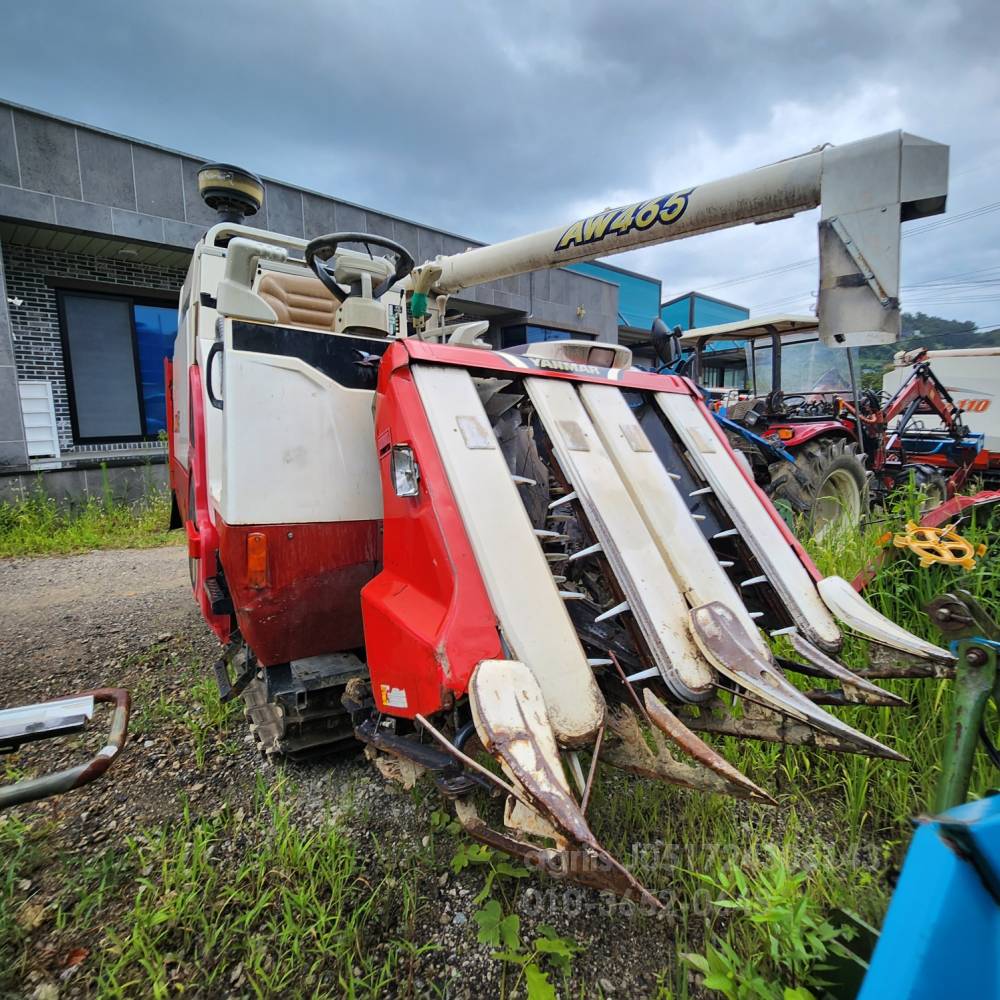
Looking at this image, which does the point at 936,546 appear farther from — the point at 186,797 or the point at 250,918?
the point at 186,797

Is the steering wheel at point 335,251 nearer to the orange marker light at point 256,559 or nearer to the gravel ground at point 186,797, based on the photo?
the orange marker light at point 256,559

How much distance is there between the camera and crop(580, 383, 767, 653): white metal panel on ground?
5.95 feet

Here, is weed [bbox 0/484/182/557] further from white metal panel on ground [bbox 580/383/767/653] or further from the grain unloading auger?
white metal panel on ground [bbox 580/383/767/653]

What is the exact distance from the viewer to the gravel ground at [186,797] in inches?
59.2

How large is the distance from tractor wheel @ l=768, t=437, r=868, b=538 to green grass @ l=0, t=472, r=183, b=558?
21.8 ft

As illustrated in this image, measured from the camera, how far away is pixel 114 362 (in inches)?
343

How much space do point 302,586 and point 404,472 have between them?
66 cm

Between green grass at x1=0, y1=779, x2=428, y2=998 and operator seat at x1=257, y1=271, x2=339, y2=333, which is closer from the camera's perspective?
green grass at x1=0, y1=779, x2=428, y2=998

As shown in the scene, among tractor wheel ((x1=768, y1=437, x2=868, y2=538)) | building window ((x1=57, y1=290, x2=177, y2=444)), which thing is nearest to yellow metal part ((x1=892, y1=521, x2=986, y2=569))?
tractor wheel ((x1=768, y1=437, x2=868, y2=538))

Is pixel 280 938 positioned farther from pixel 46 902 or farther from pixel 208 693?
pixel 208 693

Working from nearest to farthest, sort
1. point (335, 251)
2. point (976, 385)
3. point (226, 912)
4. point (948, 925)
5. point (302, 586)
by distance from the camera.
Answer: point (948, 925) < point (226, 912) < point (302, 586) < point (335, 251) < point (976, 385)

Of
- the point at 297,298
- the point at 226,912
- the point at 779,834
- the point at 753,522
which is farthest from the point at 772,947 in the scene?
the point at 297,298

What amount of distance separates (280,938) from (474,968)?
53cm

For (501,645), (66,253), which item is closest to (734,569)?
(501,645)
